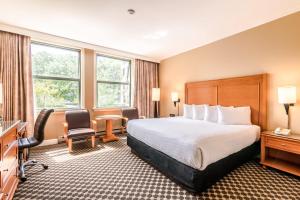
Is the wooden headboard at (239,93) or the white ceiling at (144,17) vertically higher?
the white ceiling at (144,17)

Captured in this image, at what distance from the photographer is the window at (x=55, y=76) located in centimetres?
397

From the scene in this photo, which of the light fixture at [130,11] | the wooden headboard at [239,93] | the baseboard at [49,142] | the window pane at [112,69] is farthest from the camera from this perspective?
the window pane at [112,69]

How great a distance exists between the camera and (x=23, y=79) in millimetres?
3613

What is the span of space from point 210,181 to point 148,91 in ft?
13.6

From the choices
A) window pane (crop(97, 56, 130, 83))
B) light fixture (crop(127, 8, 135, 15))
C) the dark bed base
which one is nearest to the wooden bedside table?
the dark bed base

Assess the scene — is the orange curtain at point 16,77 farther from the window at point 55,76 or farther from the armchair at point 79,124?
the armchair at point 79,124

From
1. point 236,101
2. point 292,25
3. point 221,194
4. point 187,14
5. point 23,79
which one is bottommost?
point 221,194

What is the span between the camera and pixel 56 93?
424 cm

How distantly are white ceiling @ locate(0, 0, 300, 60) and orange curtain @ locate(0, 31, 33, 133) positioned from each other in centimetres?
41

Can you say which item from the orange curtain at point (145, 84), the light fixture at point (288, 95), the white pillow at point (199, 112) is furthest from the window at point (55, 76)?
the light fixture at point (288, 95)

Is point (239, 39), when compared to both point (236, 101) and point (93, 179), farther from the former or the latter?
point (93, 179)

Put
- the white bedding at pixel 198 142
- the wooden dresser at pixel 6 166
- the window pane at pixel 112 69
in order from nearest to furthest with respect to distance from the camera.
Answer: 1. the wooden dresser at pixel 6 166
2. the white bedding at pixel 198 142
3. the window pane at pixel 112 69

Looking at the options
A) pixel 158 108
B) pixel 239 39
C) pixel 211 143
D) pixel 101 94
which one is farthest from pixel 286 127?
pixel 101 94

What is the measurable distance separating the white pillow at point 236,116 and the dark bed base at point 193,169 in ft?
1.61
